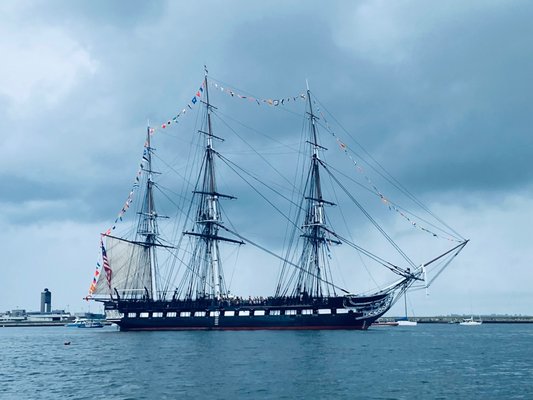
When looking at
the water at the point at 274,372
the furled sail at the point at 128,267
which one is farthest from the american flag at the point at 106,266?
the water at the point at 274,372

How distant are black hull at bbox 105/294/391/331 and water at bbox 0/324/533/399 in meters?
20.8

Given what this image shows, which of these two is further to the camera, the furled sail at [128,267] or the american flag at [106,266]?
the furled sail at [128,267]

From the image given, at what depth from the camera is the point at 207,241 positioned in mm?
118250

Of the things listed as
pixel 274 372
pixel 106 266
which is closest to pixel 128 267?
pixel 106 266

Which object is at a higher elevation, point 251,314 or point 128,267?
point 128,267

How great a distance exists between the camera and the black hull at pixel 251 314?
98606 millimetres

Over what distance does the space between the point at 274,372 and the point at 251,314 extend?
184 feet

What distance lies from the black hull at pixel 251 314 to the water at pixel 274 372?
68.4ft

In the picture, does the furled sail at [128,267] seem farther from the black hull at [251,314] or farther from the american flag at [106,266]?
the black hull at [251,314]

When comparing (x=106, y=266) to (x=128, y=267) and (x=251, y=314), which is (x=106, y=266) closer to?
(x=128, y=267)

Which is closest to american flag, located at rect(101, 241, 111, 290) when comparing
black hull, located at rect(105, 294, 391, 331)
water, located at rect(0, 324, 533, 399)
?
black hull, located at rect(105, 294, 391, 331)

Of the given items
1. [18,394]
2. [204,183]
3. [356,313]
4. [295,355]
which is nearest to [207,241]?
[204,183]

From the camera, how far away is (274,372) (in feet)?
164

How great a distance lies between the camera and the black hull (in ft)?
324
